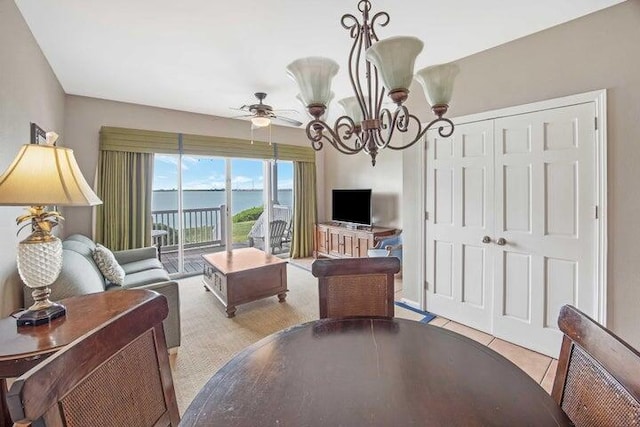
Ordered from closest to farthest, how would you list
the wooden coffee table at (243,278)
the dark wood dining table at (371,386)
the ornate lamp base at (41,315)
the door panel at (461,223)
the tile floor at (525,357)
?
the dark wood dining table at (371,386), the ornate lamp base at (41,315), the tile floor at (525,357), the door panel at (461,223), the wooden coffee table at (243,278)

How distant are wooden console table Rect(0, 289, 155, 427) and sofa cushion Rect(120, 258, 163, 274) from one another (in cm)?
164

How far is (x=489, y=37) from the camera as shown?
2.40m

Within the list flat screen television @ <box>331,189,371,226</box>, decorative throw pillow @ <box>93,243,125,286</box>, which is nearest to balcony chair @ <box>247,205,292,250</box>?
flat screen television @ <box>331,189,371,226</box>

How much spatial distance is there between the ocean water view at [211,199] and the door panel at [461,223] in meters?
3.36

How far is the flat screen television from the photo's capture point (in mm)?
4902

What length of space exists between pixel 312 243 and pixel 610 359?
17.1ft

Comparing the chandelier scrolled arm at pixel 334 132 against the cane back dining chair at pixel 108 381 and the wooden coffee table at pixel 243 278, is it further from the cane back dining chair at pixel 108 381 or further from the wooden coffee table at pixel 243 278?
the wooden coffee table at pixel 243 278

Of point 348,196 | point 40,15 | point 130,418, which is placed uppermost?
point 40,15

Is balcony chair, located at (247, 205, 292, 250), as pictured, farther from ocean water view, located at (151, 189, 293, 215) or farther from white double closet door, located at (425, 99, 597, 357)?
white double closet door, located at (425, 99, 597, 357)

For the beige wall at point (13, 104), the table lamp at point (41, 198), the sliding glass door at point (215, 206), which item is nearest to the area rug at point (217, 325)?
the table lamp at point (41, 198)

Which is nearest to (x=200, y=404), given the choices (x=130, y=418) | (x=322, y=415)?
(x=130, y=418)

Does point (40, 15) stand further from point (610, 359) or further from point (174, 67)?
point (610, 359)

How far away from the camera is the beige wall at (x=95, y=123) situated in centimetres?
372

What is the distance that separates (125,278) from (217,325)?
1.03 meters
